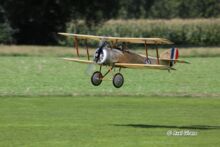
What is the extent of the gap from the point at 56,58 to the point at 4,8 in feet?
45.9

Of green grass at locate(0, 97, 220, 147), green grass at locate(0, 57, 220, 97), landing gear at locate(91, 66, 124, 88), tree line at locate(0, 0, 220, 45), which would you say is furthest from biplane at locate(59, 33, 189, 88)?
tree line at locate(0, 0, 220, 45)

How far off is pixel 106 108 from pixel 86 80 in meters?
13.8

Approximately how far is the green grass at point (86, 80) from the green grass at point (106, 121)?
9.12 ft

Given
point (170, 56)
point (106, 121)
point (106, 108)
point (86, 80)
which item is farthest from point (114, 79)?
point (86, 80)

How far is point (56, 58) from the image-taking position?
219 ft

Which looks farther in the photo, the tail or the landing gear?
the tail

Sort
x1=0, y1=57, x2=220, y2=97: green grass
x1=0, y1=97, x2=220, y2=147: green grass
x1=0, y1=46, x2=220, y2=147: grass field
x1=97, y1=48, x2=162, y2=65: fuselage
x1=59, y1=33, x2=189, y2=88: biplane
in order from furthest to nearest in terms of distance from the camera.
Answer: x1=0, y1=57, x2=220, y2=97: green grass < x1=97, y1=48, x2=162, y2=65: fuselage < x1=59, y1=33, x2=189, y2=88: biplane < x1=0, y1=46, x2=220, y2=147: grass field < x1=0, y1=97, x2=220, y2=147: green grass

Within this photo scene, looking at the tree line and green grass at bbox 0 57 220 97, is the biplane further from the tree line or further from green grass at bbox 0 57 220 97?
the tree line

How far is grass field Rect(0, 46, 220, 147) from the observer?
2853cm

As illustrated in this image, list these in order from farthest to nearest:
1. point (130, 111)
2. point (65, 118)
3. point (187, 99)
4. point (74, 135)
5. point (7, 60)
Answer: point (7, 60)
point (187, 99)
point (130, 111)
point (65, 118)
point (74, 135)

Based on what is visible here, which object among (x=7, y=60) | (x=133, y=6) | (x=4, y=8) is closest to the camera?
(x=7, y=60)

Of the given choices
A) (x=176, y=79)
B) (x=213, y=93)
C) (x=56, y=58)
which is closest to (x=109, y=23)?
(x=56, y=58)

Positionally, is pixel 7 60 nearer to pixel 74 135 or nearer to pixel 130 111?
pixel 130 111

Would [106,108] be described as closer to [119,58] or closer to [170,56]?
[170,56]
